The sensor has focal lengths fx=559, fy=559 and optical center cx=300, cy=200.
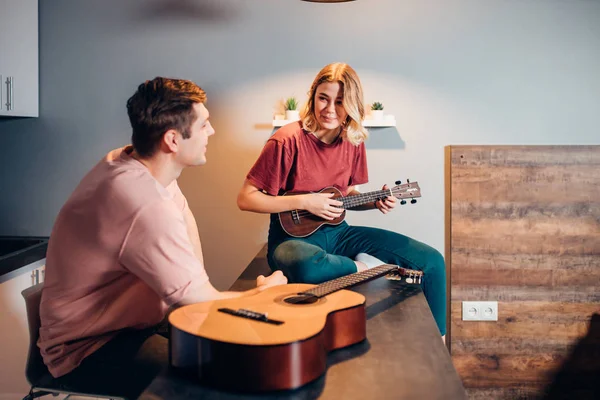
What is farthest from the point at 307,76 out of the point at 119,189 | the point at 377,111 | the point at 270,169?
the point at 119,189

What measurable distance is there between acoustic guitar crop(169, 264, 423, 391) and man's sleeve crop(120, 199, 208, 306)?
0.07 meters

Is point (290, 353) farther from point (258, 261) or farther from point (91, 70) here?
point (91, 70)

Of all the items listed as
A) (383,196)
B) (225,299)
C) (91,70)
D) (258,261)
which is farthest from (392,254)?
(91,70)

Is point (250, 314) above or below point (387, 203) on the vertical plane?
below

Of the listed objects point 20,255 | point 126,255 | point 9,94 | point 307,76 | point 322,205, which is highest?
point 307,76

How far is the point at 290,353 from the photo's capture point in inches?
42.5

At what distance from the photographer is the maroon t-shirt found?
92.1 inches

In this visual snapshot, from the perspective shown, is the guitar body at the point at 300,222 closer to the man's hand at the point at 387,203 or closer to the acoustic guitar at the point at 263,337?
the man's hand at the point at 387,203

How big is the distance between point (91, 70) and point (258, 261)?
57.4 inches

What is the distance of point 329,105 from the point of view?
2.35 meters

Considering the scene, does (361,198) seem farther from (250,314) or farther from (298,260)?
(250,314)

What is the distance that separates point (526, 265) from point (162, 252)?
2.09m

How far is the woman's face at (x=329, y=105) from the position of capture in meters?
2.33

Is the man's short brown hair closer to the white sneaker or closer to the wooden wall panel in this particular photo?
the white sneaker
